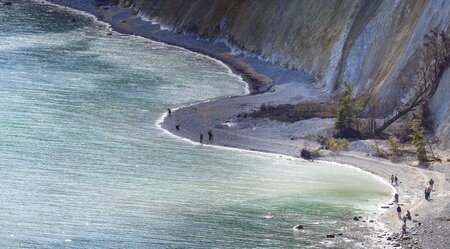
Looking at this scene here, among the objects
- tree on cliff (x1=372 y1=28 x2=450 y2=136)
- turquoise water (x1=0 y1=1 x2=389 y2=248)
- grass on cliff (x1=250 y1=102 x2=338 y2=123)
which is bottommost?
turquoise water (x1=0 y1=1 x2=389 y2=248)

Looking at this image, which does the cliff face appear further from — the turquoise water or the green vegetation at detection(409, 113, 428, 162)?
the turquoise water

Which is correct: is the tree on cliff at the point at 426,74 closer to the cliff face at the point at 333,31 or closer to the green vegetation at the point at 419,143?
the cliff face at the point at 333,31

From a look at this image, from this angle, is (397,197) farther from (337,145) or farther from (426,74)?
(426,74)

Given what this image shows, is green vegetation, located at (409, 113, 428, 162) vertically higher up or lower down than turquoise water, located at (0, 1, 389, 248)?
higher up

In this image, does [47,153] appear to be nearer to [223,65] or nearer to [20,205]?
[20,205]

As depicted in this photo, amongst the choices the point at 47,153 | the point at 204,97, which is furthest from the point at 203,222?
the point at 204,97

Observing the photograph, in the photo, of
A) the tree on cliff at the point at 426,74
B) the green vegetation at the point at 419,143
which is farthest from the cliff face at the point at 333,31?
the green vegetation at the point at 419,143

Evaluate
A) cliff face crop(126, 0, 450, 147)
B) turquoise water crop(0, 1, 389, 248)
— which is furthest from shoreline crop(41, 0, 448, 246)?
cliff face crop(126, 0, 450, 147)
